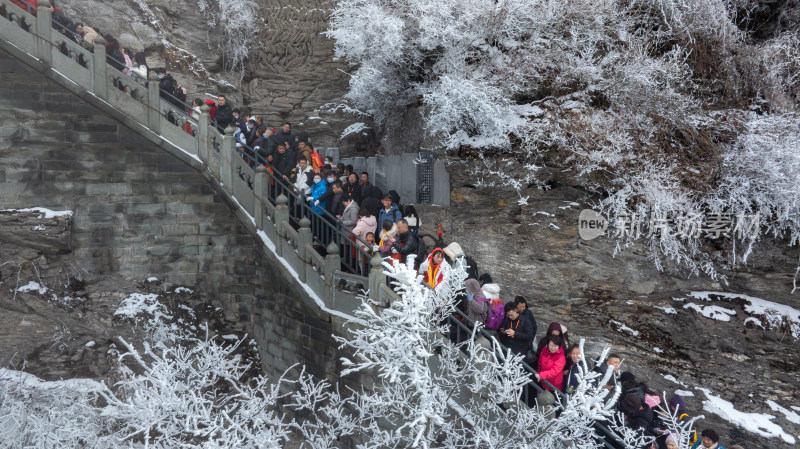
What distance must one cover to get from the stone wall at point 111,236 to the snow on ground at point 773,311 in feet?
25.7


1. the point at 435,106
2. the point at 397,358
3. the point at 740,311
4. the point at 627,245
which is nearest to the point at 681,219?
the point at 627,245

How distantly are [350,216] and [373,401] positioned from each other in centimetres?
468

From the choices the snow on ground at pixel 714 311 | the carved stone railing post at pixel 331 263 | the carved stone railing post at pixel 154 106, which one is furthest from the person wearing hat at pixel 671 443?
the carved stone railing post at pixel 154 106

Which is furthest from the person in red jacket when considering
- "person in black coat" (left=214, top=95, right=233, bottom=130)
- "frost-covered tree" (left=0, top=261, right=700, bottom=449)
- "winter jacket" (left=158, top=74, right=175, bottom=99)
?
"winter jacket" (left=158, top=74, right=175, bottom=99)

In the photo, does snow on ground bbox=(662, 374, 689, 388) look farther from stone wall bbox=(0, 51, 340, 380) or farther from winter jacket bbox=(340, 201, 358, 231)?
winter jacket bbox=(340, 201, 358, 231)

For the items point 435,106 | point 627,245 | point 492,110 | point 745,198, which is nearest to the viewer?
point 745,198

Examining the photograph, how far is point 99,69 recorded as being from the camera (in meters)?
11.5

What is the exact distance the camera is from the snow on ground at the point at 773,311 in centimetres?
895

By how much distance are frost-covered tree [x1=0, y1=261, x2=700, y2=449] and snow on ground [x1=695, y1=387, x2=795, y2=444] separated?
2.34 m

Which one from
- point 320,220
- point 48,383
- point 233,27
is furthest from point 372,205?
point 233,27

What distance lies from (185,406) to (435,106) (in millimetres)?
7736

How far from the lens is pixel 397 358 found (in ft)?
A: 20.4

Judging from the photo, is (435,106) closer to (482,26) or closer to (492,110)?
(492,110)

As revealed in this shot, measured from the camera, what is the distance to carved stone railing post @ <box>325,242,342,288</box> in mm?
9891
